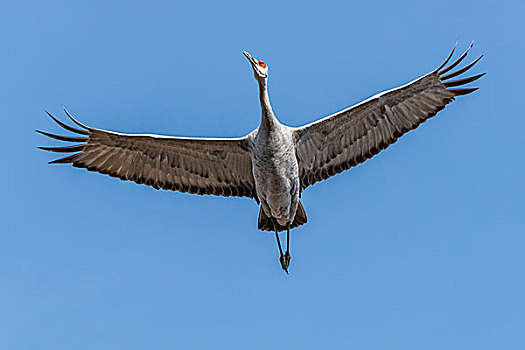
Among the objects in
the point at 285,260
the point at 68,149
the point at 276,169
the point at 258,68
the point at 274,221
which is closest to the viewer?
the point at 258,68

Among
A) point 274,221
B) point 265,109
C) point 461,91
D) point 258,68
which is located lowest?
point 274,221

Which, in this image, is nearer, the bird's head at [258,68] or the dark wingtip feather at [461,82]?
the bird's head at [258,68]

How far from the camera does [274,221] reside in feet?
53.1

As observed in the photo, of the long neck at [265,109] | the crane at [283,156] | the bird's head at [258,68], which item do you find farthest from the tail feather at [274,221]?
the bird's head at [258,68]

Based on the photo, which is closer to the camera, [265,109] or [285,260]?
[265,109]

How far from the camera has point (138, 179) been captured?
15.9m

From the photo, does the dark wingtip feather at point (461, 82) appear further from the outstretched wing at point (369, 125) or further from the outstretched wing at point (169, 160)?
the outstretched wing at point (169, 160)

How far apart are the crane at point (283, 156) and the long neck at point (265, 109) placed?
1.58 ft

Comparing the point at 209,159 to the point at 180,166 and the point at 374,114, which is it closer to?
the point at 180,166

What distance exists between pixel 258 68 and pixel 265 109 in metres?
0.79

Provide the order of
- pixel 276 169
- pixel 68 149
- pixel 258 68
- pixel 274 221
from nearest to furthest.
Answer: pixel 258 68
pixel 276 169
pixel 68 149
pixel 274 221

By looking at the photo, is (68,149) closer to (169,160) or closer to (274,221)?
(169,160)

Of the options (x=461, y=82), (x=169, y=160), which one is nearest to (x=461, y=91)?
(x=461, y=82)

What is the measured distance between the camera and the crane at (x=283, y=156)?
1510 centimetres
